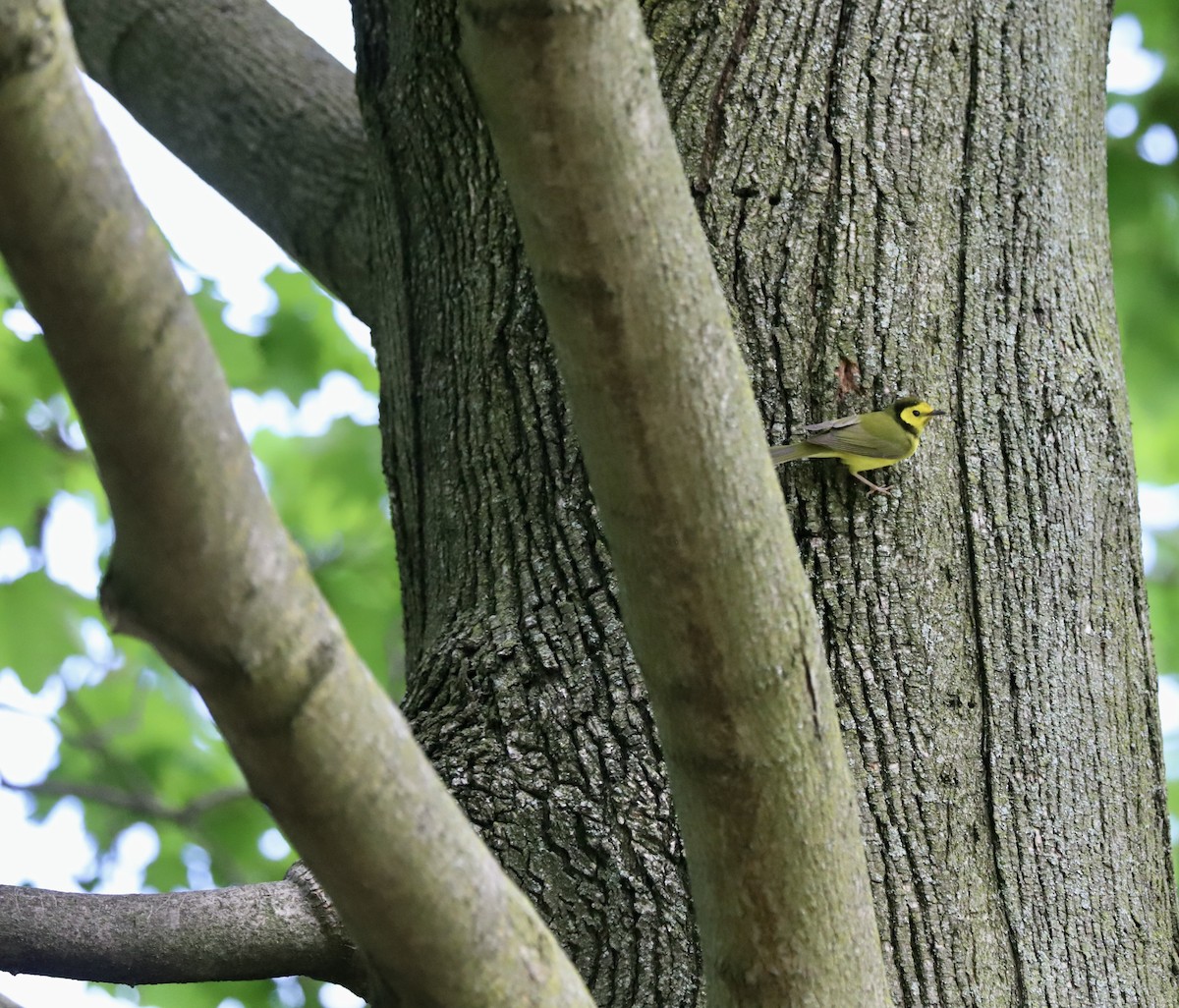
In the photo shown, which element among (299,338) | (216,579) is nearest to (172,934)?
(216,579)

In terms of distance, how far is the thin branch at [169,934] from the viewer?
5.71ft

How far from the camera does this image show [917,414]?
213cm

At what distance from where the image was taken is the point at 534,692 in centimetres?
207

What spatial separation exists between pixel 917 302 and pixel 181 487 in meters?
1.58

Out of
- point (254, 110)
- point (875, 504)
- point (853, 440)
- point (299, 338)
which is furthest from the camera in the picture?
point (299, 338)

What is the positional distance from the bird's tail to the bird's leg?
12cm

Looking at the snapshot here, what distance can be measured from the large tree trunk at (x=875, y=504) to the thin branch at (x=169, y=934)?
323 mm

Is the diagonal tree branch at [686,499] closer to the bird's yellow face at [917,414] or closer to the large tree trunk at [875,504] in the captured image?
the large tree trunk at [875,504]

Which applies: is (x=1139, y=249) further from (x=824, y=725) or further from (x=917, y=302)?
(x=824, y=725)

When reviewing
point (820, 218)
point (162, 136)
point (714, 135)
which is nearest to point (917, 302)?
point (820, 218)

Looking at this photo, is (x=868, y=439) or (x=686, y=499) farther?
(x=868, y=439)

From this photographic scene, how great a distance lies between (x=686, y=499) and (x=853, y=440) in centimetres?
80

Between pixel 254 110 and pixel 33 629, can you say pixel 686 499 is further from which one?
pixel 33 629

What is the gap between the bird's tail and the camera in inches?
81.5
